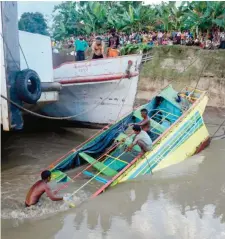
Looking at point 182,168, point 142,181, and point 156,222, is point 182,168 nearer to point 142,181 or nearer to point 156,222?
point 142,181

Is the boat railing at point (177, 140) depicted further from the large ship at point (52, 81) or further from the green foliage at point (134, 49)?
the green foliage at point (134, 49)

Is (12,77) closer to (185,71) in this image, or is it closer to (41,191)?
(41,191)

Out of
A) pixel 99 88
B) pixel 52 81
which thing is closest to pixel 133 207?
pixel 52 81

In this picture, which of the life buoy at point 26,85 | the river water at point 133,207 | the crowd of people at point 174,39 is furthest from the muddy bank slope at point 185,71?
the life buoy at point 26,85

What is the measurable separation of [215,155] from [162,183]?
2450 mm

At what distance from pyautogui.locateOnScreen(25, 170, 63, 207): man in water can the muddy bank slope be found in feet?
29.7

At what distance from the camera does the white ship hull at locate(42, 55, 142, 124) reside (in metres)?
9.17

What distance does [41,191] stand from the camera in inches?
210

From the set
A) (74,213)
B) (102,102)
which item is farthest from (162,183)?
(102,102)

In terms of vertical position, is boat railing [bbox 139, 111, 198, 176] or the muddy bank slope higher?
the muddy bank slope

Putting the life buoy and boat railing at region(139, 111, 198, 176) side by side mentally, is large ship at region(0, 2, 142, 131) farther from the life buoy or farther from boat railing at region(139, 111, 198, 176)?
boat railing at region(139, 111, 198, 176)

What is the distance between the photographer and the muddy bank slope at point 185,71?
535 inches

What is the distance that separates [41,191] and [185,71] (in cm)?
1031

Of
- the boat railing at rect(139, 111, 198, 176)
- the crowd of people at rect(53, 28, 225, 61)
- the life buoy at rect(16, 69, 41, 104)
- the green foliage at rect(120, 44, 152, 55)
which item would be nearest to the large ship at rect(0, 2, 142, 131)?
the life buoy at rect(16, 69, 41, 104)
